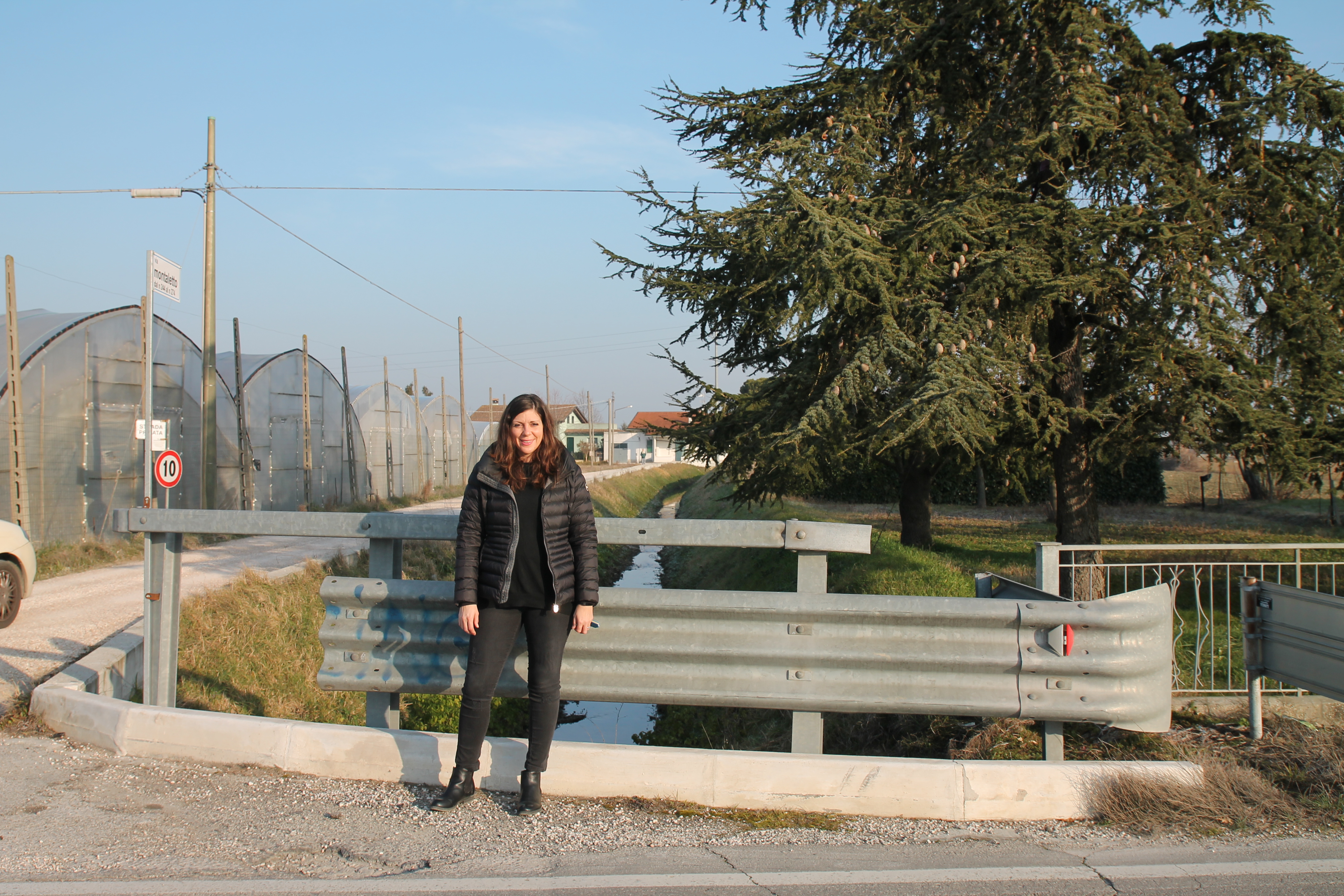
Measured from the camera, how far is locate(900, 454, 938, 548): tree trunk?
44.9 ft

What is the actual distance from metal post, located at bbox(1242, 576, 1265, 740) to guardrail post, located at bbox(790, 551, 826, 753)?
90.4 inches

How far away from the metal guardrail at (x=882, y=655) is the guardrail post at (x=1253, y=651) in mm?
987

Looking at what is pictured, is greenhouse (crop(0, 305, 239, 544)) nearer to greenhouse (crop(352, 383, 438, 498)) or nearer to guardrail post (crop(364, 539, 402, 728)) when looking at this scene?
greenhouse (crop(352, 383, 438, 498))

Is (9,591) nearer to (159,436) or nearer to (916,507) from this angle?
(159,436)

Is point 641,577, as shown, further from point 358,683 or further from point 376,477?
point 358,683

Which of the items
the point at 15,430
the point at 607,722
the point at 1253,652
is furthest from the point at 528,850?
the point at 15,430

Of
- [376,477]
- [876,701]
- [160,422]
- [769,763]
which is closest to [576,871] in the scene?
[769,763]

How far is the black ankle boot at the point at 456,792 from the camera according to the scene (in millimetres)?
3512

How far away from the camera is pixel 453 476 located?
3897 cm

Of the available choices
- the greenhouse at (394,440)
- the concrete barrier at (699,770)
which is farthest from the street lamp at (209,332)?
the concrete barrier at (699,770)

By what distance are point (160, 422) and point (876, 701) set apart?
1211 centimetres

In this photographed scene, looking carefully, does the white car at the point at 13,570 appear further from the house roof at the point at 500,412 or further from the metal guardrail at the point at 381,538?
the house roof at the point at 500,412

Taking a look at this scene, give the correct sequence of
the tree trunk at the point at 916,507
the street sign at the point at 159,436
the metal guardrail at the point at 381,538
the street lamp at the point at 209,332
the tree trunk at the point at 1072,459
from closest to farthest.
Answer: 1. the metal guardrail at the point at 381,538
2. the tree trunk at the point at 1072,459
3. the street sign at the point at 159,436
4. the tree trunk at the point at 916,507
5. the street lamp at the point at 209,332

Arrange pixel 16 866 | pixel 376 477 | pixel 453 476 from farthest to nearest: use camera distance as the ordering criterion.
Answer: pixel 453 476 → pixel 376 477 → pixel 16 866
